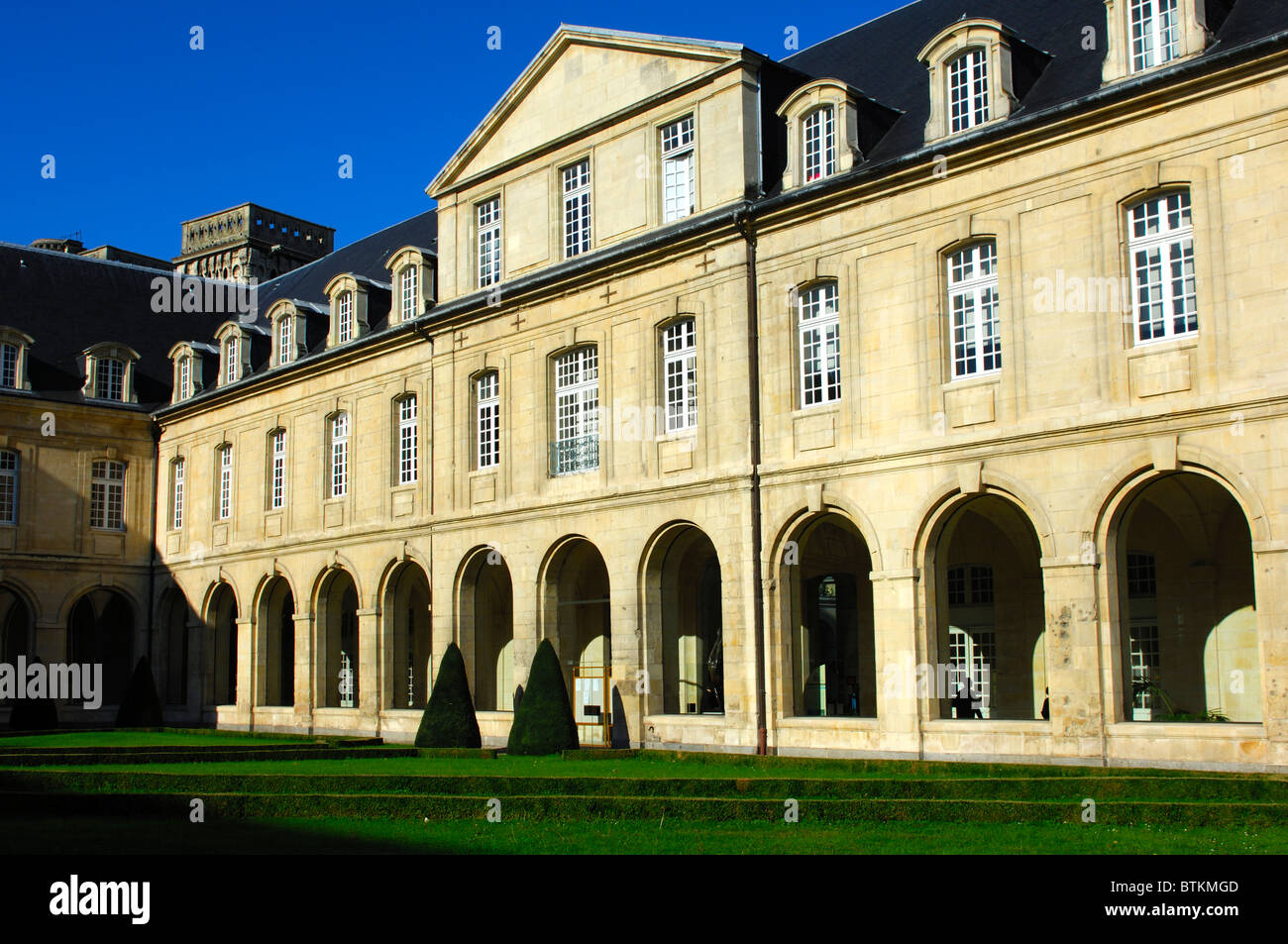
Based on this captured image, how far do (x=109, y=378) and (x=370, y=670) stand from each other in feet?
46.5

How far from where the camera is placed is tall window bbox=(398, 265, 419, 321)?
31797 mm

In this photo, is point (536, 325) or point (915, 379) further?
point (536, 325)

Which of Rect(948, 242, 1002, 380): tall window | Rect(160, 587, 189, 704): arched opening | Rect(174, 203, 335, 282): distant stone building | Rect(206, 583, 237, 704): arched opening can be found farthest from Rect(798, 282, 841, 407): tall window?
Rect(174, 203, 335, 282): distant stone building

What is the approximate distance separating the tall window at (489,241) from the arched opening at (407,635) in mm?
Answer: 6686

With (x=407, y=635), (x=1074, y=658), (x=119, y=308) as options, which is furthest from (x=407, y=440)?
(x=1074, y=658)

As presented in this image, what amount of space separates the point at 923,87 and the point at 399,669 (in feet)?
55.5

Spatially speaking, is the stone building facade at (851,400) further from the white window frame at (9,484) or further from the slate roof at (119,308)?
the white window frame at (9,484)

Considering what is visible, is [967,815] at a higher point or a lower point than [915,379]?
lower

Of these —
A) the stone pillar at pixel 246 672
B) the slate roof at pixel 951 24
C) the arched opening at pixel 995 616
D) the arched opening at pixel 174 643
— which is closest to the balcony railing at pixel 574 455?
the arched opening at pixel 995 616

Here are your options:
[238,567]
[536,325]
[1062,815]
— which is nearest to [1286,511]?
[1062,815]

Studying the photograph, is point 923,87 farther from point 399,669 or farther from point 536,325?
point 399,669

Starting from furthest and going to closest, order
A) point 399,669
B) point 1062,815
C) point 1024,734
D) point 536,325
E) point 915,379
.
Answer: point 399,669
point 536,325
point 915,379
point 1024,734
point 1062,815

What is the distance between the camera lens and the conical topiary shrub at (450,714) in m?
25.9

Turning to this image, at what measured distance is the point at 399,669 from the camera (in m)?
31.5
